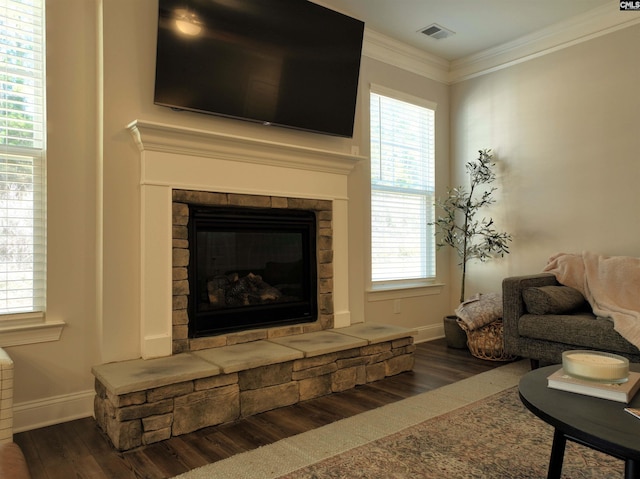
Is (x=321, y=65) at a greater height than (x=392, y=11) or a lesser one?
lesser

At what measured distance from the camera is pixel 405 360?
3340 millimetres

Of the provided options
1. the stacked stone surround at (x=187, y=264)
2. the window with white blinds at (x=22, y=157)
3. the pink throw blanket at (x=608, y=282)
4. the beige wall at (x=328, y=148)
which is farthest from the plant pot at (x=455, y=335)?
the window with white blinds at (x=22, y=157)

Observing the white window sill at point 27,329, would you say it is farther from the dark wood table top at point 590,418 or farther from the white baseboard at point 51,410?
the dark wood table top at point 590,418

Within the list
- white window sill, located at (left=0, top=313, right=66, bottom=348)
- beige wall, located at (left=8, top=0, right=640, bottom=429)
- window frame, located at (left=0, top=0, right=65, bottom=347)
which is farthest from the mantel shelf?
white window sill, located at (left=0, top=313, right=66, bottom=348)

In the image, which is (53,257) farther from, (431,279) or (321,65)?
(431,279)

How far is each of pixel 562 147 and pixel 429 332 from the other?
2013 millimetres

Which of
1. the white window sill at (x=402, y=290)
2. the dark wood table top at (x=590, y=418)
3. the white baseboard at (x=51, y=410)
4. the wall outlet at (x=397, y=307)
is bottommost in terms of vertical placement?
the white baseboard at (x=51, y=410)

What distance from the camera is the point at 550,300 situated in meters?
3.05

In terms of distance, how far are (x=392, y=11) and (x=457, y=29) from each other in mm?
673

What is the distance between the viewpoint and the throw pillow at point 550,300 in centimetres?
305

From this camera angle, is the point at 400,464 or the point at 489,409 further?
the point at 489,409

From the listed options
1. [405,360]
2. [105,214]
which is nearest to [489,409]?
[405,360]

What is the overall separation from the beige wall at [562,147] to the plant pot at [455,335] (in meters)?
0.57

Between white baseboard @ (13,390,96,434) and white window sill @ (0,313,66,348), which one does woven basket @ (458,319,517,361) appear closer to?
A: white baseboard @ (13,390,96,434)
